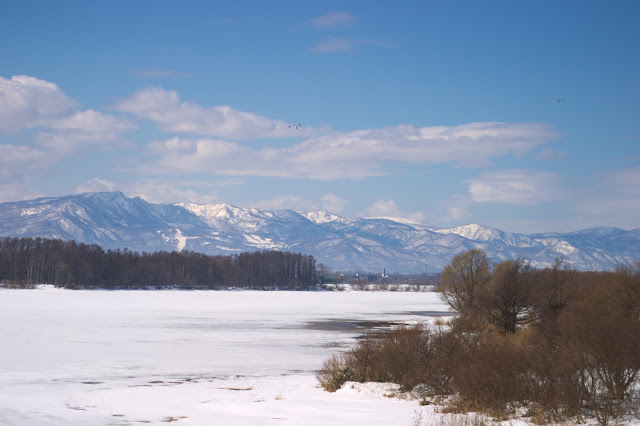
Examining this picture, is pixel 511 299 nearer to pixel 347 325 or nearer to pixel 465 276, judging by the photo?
pixel 347 325

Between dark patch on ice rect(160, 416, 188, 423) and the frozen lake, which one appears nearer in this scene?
dark patch on ice rect(160, 416, 188, 423)

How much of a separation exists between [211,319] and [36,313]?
17416mm

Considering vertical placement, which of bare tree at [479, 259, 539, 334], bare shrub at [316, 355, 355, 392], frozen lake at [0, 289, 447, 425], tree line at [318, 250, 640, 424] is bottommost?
frozen lake at [0, 289, 447, 425]

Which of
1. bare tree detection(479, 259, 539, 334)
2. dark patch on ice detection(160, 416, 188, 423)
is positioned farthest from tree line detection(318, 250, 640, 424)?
bare tree detection(479, 259, 539, 334)

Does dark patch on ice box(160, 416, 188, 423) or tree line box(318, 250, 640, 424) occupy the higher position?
tree line box(318, 250, 640, 424)

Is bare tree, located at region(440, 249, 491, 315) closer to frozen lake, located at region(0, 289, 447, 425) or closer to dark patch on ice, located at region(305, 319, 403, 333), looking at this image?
dark patch on ice, located at region(305, 319, 403, 333)

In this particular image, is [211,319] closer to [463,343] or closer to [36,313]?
[36,313]

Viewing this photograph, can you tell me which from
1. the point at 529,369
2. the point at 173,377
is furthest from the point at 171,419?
the point at 529,369

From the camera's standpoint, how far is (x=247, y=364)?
104 feet

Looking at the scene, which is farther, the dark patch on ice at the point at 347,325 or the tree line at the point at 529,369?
the dark patch on ice at the point at 347,325

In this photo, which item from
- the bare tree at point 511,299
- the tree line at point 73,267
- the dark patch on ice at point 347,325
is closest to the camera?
the bare tree at point 511,299

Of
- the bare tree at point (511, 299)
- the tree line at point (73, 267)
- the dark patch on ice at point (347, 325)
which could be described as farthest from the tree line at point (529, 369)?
the tree line at point (73, 267)

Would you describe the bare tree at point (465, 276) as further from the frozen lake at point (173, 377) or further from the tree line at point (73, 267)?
the tree line at point (73, 267)

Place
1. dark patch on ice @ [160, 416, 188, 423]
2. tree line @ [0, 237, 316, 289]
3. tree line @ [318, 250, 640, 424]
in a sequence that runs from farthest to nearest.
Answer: tree line @ [0, 237, 316, 289] → dark patch on ice @ [160, 416, 188, 423] → tree line @ [318, 250, 640, 424]
